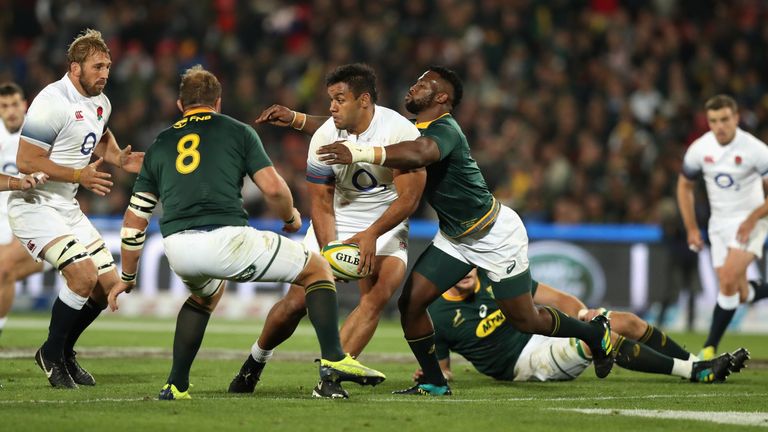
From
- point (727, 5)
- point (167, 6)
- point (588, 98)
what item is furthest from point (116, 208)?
point (727, 5)

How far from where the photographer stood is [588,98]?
2006 centimetres

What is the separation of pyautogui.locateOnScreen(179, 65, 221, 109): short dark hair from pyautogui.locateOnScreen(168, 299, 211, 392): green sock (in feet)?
4.27

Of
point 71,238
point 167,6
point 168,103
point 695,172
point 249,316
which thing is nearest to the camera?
point 71,238

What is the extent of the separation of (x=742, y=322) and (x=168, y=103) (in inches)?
416

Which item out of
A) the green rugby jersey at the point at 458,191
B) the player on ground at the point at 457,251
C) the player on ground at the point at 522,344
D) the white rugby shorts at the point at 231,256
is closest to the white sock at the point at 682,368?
the player on ground at the point at 522,344

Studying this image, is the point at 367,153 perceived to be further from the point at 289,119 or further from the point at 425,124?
the point at 289,119

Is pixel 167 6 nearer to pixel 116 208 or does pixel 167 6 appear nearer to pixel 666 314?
pixel 116 208

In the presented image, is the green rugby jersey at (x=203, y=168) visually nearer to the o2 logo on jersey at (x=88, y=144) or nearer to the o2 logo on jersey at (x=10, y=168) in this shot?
the o2 logo on jersey at (x=88, y=144)

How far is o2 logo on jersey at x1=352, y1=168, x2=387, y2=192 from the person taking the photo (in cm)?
851

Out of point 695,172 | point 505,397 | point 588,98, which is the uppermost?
point 588,98

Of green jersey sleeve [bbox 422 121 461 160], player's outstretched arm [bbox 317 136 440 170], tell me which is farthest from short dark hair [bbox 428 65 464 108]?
player's outstretched arm [bbox 317 136 440 170]

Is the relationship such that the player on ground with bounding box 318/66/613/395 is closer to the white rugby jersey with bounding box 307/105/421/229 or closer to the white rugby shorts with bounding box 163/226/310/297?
the white rugby jersey with bounding box 307/105/421/229

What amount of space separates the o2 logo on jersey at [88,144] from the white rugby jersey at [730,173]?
6.00 meters

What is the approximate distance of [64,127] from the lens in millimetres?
8750
